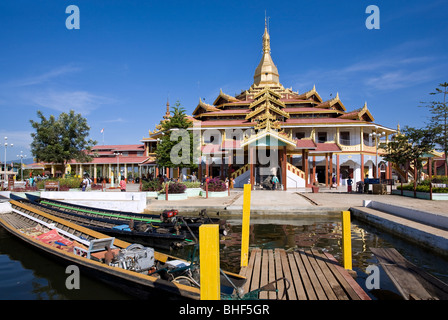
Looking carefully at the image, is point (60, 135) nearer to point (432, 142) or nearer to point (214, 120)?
point (214, 120)

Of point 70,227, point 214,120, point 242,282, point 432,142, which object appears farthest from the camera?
point 214,120

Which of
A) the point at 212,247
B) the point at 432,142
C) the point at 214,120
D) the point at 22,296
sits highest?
the point at 214,120

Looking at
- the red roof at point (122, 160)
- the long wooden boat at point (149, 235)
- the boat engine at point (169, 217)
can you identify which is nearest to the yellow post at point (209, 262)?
the long wooden boat at point (149, 235)

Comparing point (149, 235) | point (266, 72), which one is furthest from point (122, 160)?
point (149, 235)

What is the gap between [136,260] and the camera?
22.7 ft

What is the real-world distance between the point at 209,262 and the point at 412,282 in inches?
188

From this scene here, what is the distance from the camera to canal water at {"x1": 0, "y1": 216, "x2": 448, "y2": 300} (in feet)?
23.4

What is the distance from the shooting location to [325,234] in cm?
1270

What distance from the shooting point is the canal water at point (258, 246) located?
281 inches

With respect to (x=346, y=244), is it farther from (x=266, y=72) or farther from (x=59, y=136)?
(x=266, y=72)

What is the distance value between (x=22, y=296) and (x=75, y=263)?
4.24ft

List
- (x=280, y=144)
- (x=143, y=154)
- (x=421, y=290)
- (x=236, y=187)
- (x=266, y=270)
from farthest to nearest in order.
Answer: (x=143, y=154) < (x=236, y=187) < (x=280, y=144) < (x=266, y=270) < (x=421, y=290)

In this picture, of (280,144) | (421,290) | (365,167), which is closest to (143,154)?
(280,144)

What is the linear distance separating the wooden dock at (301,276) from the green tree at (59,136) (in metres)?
27.4
